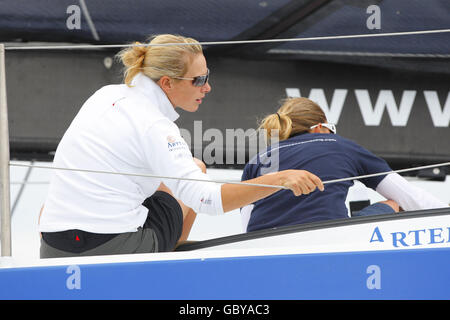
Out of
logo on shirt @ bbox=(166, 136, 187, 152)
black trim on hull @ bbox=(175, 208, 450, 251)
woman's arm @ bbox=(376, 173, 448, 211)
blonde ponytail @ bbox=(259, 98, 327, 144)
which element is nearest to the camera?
logo on shirt @ bbox=(166, 136, 187, 152)

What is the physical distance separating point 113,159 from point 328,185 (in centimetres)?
47

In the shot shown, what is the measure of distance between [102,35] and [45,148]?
0.94ft

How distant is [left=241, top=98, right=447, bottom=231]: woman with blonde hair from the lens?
4.79 ft

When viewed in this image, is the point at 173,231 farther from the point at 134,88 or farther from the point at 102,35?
the point at 102,35

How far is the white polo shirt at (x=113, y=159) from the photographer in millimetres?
1146

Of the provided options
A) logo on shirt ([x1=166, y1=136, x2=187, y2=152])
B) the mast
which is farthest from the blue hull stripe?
logo on shirt ([x1=166, y1=136, x2=187, y2=152])

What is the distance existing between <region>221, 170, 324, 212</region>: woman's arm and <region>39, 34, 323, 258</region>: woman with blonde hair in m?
0.05

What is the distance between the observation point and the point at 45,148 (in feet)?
5.66

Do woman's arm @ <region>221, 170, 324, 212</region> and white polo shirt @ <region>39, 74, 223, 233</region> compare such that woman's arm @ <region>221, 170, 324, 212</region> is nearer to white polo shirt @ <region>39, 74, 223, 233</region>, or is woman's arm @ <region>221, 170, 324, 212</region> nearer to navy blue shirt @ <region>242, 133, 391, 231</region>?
white polo shirt @ <region>39, 74, 223, 233</region>

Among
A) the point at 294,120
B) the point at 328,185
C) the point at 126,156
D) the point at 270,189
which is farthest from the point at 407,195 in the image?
the point at 126,156

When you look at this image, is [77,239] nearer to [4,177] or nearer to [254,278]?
[4,177]

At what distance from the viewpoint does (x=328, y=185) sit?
146 cm

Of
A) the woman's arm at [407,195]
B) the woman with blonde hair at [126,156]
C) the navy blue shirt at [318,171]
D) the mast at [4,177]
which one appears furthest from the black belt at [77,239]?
the woman's arm at [407,195]
